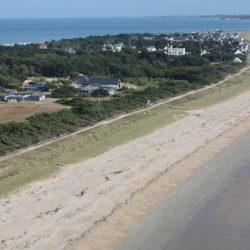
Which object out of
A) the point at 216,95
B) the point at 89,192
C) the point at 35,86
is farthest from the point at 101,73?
the point at 89,192

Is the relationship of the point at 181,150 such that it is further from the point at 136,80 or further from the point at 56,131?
the point at 136,80

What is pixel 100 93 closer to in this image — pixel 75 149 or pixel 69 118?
pixel 69 118

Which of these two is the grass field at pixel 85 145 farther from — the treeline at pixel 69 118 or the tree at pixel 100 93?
the tree at pixel 100 93

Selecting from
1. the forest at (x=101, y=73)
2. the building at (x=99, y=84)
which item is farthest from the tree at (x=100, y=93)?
the building at (x=99, y=84)

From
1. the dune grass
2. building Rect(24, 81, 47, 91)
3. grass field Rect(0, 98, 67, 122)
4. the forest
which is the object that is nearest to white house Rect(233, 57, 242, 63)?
the forest

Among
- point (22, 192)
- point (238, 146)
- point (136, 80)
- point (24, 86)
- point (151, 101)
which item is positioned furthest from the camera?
point (136, 80)

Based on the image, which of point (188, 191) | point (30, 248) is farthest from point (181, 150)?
point (30, 248)

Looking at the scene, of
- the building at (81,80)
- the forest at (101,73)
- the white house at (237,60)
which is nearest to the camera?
the forest at (101,73)
